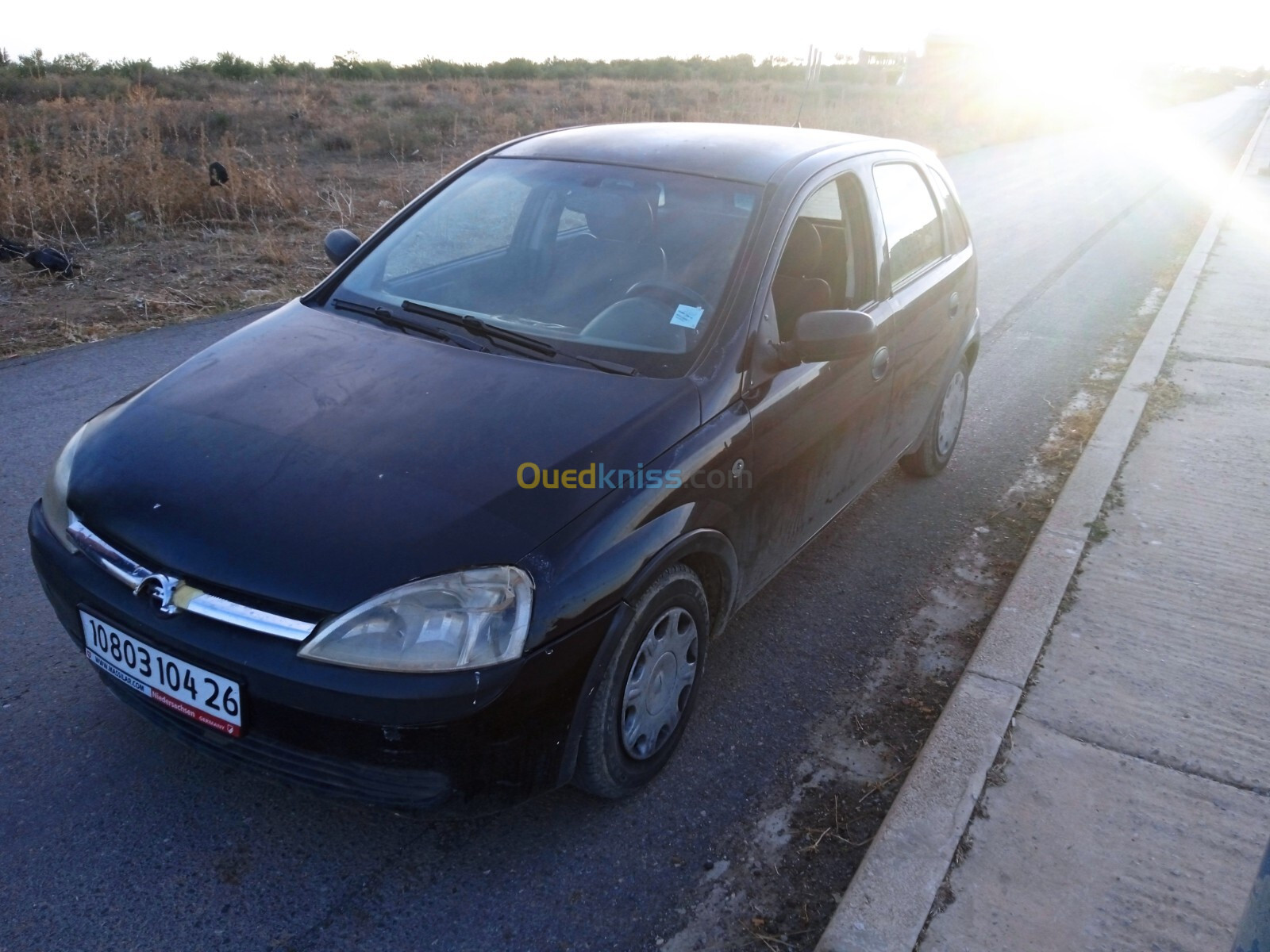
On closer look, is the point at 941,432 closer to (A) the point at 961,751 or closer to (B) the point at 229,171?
(A) the point at 961,751

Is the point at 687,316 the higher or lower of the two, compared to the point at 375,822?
higher

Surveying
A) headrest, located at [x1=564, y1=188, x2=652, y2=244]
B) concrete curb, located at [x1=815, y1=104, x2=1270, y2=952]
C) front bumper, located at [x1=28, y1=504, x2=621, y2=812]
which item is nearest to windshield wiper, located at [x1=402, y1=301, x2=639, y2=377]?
headrest, located at [x1=564, y1=188, x2=652, y2=244]

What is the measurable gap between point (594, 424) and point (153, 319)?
5757 millimetres

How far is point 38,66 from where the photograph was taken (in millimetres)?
26188

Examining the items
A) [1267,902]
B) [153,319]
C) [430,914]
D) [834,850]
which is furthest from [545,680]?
[153,319]

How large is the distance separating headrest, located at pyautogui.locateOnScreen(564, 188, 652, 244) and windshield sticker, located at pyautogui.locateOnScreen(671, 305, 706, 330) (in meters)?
0.39

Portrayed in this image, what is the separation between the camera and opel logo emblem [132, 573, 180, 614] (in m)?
2.31

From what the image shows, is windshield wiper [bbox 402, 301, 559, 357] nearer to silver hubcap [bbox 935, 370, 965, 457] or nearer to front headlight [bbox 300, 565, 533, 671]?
front headlight [bbox 300, 565, 533, 671]

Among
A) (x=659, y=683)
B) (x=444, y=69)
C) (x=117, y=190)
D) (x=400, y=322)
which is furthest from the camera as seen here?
(x=444, y=69)

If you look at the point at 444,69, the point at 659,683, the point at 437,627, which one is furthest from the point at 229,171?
the point at 444,69

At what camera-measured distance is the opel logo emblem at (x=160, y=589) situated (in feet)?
7.58

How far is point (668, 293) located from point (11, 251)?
759cm

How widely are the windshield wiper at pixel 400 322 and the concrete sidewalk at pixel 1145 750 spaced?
2.14 meters

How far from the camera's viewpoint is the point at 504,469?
100.0 inches
